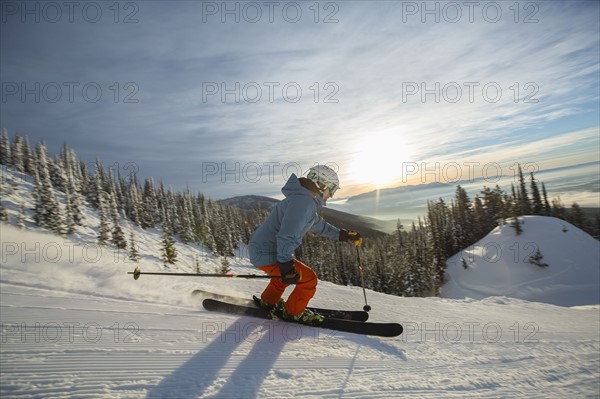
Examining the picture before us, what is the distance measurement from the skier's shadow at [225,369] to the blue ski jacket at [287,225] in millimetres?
1157

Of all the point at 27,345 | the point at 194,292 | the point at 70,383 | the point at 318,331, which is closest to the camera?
the point at 70,383

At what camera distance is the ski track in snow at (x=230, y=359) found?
262 cm

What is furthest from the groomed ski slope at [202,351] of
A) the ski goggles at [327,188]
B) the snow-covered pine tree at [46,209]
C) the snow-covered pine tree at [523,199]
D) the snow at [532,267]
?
the snow-covered pine tree at [523,199]

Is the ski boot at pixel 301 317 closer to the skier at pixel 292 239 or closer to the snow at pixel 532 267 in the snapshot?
the skier at pixel 292 239

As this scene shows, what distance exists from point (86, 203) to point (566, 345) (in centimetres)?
6969

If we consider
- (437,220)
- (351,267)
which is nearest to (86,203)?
(351,267)

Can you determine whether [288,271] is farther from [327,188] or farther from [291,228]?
[327,188]

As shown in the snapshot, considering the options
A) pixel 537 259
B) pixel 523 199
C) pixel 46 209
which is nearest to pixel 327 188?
pixel 46 209

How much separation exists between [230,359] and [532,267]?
199ft

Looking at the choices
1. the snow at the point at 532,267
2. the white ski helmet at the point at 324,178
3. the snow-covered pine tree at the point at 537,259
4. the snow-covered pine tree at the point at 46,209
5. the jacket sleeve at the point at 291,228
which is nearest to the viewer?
the jacket sleeve at the point at 291,228

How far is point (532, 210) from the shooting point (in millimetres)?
62312

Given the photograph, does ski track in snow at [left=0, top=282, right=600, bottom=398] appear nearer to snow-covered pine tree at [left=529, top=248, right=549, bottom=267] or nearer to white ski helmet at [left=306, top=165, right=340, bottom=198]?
white ski helmet at [left=306, top=165, right=340, bottom=198]

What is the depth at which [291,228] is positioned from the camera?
14.3ft

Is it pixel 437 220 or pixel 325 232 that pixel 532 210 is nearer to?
pixel 437 220
